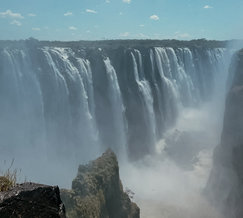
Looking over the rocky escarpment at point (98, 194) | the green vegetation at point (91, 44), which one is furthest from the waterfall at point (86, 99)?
the rocky escarpment at point (98, 194)

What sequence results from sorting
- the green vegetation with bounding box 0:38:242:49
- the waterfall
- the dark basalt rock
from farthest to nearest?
1. the green vegetation with bounding box 0:38:242:49
2. the waterfall
3. the dark basalt rock

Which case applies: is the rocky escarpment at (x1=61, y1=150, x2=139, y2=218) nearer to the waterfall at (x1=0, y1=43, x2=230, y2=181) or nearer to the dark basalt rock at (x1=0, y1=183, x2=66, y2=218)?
the dark basalt rock at (x1=0, y1=183, x2=66, y2=218)

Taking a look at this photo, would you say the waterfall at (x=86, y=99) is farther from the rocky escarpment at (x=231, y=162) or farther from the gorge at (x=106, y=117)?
the rocky escarpment at (x=231, y=162)

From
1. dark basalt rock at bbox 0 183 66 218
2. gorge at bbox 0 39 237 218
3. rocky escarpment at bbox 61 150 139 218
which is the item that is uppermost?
gorge at bbox 0 39 237 218

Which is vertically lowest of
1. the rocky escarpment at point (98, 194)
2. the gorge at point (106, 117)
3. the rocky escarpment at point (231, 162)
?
the rocky escarpment at point (98, 194)

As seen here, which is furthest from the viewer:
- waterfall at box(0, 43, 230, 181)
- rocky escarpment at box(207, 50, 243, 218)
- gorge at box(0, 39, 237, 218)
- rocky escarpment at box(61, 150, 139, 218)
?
waterfall at box(0, 43, 230, 181)

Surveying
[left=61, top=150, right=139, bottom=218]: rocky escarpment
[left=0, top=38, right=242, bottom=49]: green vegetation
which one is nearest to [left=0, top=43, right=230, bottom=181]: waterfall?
[left=0, top=38, right=242, bottom=49]: green vegetation
